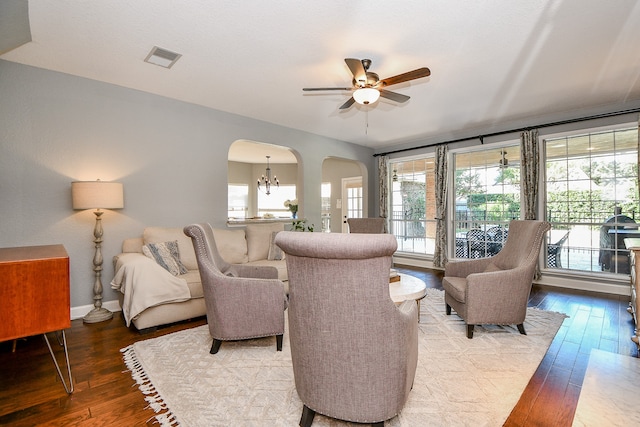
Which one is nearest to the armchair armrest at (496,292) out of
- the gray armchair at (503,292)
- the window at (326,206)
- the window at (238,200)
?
the gray armchair at (503,292)

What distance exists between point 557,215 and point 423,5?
14.4 feet

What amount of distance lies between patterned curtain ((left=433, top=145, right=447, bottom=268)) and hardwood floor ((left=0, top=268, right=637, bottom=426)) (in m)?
2.78

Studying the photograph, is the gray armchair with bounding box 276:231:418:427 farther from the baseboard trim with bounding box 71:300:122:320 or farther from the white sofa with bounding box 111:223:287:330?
the baseboard trim with bounding box 71:300:122:320

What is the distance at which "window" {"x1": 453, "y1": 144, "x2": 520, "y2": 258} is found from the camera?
542 cm

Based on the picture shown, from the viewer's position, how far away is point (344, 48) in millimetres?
2797

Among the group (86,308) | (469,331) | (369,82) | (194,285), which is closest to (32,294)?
(194,285)

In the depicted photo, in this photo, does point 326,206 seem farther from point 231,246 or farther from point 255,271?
point 255,271

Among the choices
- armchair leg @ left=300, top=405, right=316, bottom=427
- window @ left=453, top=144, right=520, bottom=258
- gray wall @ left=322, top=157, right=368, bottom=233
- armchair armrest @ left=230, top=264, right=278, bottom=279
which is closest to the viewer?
armchair leg @ left=300, top=405, right=316, bottom=427

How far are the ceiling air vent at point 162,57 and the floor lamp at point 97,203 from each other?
132cm

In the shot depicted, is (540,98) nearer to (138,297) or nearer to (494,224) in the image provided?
(494,224)

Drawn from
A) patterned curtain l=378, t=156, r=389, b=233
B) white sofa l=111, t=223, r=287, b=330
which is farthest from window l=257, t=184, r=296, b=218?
white sofa l=111, t=223, r=287, b=330

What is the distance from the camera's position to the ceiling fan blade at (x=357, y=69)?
8.55 ft

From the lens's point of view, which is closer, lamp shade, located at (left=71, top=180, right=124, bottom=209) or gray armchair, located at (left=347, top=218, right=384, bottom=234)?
lamp shade, located at (left=71, top=180, right=124, bottom=209)

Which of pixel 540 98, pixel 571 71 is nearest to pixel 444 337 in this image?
pixel 571 71
